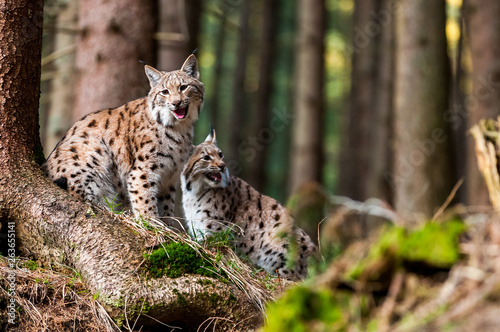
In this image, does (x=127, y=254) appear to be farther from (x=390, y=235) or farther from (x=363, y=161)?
(x=363, y=161)

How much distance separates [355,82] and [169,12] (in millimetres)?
8740

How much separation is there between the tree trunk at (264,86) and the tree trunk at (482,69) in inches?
303

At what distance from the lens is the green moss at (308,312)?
2.01 m

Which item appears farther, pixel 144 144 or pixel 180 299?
pixel 144 144

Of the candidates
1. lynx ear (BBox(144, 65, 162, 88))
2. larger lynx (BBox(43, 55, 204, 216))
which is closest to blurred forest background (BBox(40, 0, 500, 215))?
lynx ear (BBox(144, 65, 162, 88))

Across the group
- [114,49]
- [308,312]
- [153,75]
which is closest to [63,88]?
[114,49]

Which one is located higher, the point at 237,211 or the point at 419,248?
the point at 419,248

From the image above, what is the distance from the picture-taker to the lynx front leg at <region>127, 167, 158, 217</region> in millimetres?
5520

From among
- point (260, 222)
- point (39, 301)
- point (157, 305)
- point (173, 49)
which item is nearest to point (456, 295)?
point (157, 305)

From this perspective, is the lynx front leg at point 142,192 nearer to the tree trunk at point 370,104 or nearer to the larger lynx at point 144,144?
the larger lynx at point 144,144

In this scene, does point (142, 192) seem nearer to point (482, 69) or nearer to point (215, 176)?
point (215, 176)

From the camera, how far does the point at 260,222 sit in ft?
20.6

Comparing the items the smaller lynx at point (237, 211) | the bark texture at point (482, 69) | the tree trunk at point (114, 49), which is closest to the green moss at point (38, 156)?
the smaller lynx at point (237, 211)

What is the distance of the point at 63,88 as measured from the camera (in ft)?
34.8
